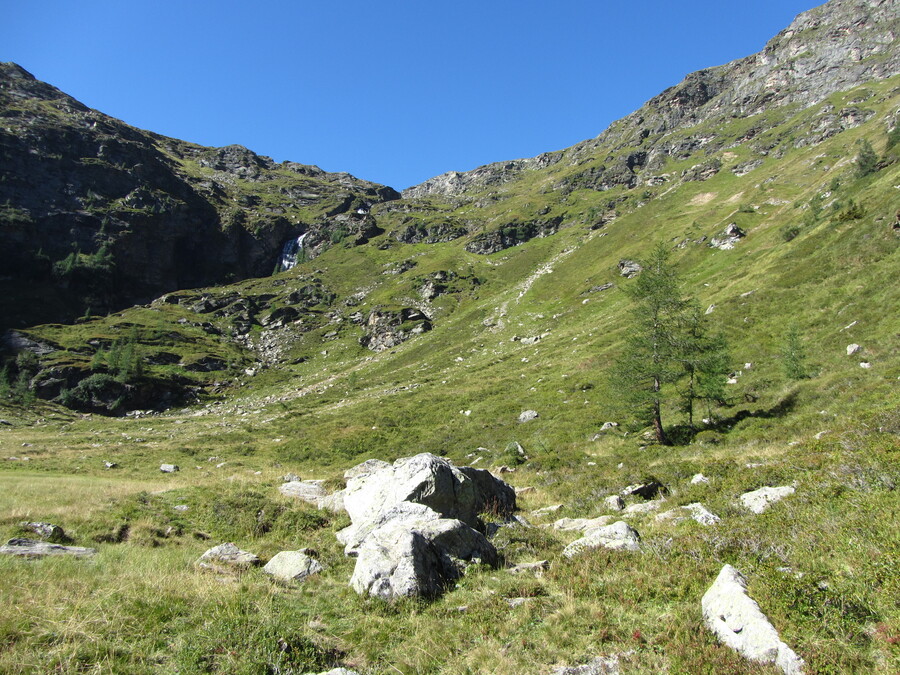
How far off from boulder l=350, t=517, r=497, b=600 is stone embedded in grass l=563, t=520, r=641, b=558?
6.30 ft

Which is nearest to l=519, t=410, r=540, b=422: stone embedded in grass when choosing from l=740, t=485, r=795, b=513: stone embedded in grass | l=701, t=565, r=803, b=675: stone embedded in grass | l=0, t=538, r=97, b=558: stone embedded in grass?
l=740, t=485, r=795, b=513: stone embedded in grass

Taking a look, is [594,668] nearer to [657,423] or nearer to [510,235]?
[657,423]

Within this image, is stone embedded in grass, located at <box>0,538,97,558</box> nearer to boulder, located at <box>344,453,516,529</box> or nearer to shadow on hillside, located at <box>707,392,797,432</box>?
boulder, located at <box>344,453,516,529</box>

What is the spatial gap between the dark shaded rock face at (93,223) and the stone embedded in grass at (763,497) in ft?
474

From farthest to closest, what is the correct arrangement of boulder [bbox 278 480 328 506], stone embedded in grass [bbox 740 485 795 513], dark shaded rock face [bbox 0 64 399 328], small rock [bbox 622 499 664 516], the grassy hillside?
1. dark shaded rock face [bbox 0 64 399 328]
2. boulder [bbox 278 480 328 506]
3. small rock [bbox 622 499 664 516]
4. stone embedded in grass [bbox 740 485 795 513]
5. the grassy hillside

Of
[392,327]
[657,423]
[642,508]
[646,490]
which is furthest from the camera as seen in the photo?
[392,327]

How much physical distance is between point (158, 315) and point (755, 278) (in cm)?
13765

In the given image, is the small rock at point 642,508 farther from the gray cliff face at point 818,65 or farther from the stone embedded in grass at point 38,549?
the gray cliff face at point 818,65

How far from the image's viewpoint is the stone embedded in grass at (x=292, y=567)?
9438 mm

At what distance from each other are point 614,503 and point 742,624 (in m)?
8.61

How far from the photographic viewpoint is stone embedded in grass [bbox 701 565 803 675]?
507 centimetres

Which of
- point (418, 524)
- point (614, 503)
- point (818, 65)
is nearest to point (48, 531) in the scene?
point (418, 524)

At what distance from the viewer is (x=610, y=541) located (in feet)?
32.2

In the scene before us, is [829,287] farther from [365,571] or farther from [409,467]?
[365,571]
